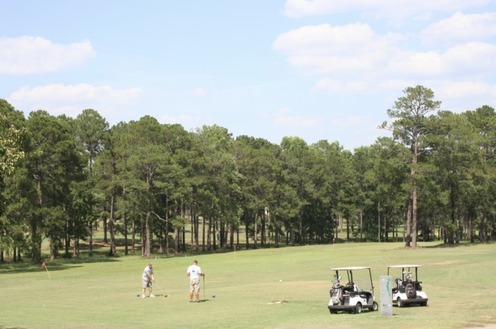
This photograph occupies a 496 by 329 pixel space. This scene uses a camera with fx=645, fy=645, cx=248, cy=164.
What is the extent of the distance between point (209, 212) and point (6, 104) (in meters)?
34.5

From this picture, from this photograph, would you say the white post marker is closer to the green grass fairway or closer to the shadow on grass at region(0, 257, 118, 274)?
the green grass fairway

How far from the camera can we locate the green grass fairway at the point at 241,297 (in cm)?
2644

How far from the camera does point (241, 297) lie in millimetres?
38031

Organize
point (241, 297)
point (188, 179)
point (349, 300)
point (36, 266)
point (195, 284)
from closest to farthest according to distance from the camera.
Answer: point (349, 300) < point (195, 284) < point (241, 297) < point (36, 266) < point (188, 179)

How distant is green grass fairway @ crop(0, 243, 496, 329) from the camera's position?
86.7 feet

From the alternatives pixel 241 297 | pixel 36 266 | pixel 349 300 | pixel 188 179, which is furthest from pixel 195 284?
pixel 188 179

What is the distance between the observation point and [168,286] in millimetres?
49688

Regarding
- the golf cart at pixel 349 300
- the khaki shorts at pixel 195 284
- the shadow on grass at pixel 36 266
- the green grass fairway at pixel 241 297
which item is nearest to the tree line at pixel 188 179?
the shadow on grass at pixel 36 266

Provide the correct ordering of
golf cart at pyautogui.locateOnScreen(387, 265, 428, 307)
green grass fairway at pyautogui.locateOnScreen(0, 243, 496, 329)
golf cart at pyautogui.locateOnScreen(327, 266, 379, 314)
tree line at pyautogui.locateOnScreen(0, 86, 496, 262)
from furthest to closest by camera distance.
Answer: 1. tree line at pyautogui.locateOnScreen(0, 86, 496, 262)
2. golf cart at pyautogui.locateOnScreen(387, 265, 428, 307)
3. golf cart at pyautogui.locateOnScreen(327, 266, 379, 314)
4. green grass fairway at pyautogui.locateOnScreen(0, 243, 496, 329)

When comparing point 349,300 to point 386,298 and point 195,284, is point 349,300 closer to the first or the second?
point 386,298

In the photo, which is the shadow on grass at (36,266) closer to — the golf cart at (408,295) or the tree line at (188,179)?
the tree line at (188,179)

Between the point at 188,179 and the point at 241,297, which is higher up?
the point at 188,179

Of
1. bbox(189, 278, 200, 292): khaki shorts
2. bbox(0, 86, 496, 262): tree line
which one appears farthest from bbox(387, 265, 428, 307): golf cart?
bbox(0, 86, 496, 262): tree line

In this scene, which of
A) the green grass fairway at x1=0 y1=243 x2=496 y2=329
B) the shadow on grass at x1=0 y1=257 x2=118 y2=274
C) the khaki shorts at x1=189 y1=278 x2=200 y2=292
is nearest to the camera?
the green grass fairway at x1=0 y1=243 x2=496 y2=329
